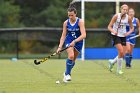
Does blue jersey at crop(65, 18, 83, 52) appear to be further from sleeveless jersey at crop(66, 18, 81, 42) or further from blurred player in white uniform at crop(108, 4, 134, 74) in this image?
blurred player in white uniform at crop(108, 4, 134, 74)

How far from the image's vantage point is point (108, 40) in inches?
1350

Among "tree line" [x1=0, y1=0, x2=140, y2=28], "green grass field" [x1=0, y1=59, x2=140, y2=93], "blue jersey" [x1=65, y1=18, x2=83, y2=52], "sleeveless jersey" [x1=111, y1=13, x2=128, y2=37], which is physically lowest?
"tree line" [x1=0, y1=0, x2=140, y2=28]

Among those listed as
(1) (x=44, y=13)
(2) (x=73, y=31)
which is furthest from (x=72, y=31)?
(1) (x=44, y=13)

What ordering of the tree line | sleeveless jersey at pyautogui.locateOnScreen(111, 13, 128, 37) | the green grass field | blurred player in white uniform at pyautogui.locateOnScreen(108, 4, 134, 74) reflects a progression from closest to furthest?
1. the green grass field
2. blurred player in white uniform at pyautogui.locateOnScreen(108, 4, 134, 74)
3. sleeveless jersey at pyautogui.locateOnScreen(111, 13, 128, 37)
4. the tree line

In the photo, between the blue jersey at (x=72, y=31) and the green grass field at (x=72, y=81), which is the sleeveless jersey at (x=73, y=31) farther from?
the green grass field at (x=72, y=81)

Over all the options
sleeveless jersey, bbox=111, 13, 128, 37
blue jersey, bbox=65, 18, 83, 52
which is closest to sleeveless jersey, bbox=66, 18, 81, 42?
blue jersey, bbox=65, 18, 83, 52

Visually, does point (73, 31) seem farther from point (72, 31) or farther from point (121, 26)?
point (121, 26)

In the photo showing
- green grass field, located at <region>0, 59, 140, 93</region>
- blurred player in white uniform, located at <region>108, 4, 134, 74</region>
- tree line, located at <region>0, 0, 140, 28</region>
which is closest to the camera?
green grass field, located at <region>0, 59, 140, 93</region>

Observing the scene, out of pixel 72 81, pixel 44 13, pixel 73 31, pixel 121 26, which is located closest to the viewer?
pixel 73 31

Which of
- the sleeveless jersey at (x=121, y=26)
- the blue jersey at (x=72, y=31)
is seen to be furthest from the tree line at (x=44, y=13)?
the blue jersey at (x=72, y=31)

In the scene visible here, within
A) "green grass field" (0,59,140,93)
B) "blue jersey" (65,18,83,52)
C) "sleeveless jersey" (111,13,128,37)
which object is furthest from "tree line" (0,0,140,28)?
"blue jersey" (65,18,83,52)

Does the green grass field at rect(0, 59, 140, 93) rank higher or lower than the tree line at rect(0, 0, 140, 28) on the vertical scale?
higher

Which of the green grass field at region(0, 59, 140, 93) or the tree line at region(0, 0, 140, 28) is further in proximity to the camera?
the tree line at region(0, 0, 140, 28)

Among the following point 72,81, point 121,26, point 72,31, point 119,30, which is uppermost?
point 72,31
